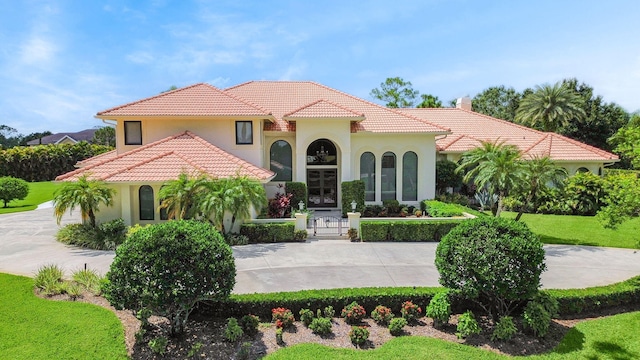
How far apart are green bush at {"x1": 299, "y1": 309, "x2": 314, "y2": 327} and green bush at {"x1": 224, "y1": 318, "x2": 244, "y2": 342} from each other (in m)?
1.66

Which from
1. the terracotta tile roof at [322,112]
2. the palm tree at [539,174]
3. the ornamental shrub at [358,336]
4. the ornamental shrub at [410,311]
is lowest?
the ornamental shrub at [358,336]

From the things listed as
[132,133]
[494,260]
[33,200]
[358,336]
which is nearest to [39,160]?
[33,200]

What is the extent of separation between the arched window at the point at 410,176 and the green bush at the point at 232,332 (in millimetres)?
19527

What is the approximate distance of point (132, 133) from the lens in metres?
24.2

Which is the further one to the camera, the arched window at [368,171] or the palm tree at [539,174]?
the arched window at [368,171]

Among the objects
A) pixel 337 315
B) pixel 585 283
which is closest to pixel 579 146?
pixel 585 283

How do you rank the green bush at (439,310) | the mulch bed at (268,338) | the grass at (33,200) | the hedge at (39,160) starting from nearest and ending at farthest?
the mulch bed at (268,338)
the green bush at (439,310)
the grass at (33,200)
the hedge at (39,160)

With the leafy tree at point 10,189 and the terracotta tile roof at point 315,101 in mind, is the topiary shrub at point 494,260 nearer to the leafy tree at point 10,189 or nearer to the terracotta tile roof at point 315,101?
the terracotta tile roof at point 315,101

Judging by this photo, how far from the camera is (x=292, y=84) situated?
1277 inches

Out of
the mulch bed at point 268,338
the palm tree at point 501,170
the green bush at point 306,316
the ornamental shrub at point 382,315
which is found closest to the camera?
the mulch bed at point 268,338

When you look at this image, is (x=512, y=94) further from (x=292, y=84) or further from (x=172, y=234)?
(x=172, y=234)

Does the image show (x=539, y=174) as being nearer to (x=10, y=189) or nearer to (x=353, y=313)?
(x=353, y=313)

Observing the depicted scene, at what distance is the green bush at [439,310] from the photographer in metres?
9.99

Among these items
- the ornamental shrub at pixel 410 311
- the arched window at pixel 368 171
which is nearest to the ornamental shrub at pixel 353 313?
the ornamental shrub at pixel 410 311
